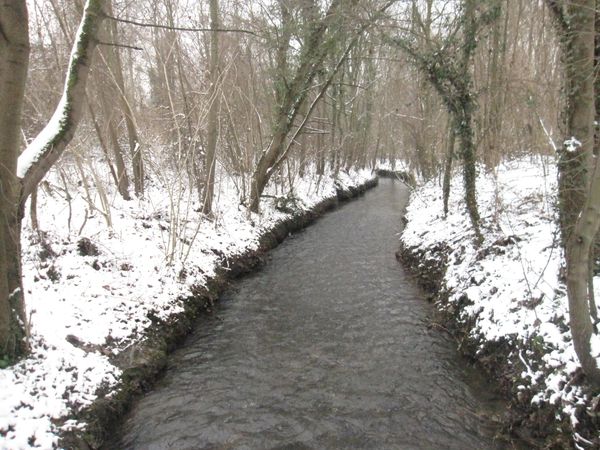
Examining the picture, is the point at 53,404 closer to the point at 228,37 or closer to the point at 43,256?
the point at 43,256

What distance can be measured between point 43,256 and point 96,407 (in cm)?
326

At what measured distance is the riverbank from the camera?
4.01 meters

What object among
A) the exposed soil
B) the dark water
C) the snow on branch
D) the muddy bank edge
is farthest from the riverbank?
the snow on branch

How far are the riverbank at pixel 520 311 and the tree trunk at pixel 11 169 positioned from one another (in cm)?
543

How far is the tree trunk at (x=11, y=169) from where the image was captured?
3.87 m

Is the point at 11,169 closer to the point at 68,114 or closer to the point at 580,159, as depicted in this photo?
the point at 68,114

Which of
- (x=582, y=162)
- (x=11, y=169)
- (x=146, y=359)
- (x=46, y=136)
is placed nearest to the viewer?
(x=582, y=162)

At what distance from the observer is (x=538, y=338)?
4711 millimetres

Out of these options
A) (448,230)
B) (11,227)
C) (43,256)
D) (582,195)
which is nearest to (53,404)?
(11,227)

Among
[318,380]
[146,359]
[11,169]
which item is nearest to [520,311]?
[318,380]

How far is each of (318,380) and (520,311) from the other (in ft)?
9.25

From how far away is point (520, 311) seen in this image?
5.28m

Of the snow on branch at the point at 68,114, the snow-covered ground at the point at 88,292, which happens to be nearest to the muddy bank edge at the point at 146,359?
the snow-covered ground at the point at 88,292

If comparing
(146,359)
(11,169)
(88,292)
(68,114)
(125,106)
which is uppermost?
(125,106)
